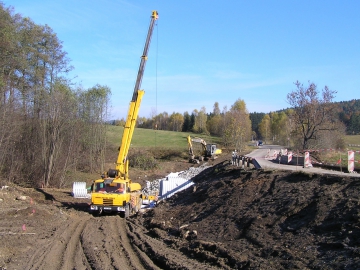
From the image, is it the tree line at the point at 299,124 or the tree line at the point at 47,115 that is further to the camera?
the tree line at the point at 299,124

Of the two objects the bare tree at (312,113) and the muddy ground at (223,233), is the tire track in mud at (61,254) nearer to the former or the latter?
the muddy ground at (223,233)

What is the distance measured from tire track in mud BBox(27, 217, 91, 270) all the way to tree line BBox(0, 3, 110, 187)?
15077mm

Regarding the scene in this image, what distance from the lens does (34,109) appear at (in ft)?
102

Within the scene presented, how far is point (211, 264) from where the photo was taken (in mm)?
9000

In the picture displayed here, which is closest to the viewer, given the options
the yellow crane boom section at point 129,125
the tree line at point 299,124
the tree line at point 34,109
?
the yellow crane boom section at point 129,125

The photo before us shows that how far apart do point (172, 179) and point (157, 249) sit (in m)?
14.7

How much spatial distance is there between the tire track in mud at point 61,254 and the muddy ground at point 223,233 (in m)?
0.03

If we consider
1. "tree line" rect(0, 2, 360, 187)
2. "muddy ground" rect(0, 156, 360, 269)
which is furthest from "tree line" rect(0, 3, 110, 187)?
"muddy ground" rect(0, 156, 360, 269)

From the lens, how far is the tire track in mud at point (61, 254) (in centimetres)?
977

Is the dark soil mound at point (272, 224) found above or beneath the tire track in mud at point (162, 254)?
above

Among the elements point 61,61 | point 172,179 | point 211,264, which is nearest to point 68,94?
point 61,61

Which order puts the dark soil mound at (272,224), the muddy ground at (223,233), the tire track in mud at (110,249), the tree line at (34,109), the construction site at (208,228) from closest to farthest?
the dark soil mound at (272,224) → the muddy ground at (223,233) → the construction site at (208,228) → the tire track in mud at (110,249) → the tree line at (34,109)

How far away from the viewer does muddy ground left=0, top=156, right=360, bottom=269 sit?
882 cm

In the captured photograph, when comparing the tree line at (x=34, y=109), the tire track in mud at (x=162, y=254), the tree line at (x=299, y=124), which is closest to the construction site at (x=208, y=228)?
the tire track in mud at (x=162, y=254)
